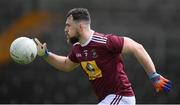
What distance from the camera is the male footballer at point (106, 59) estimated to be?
6855mm

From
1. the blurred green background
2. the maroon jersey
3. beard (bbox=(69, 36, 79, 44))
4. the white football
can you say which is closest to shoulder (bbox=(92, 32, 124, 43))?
the maroon jersey

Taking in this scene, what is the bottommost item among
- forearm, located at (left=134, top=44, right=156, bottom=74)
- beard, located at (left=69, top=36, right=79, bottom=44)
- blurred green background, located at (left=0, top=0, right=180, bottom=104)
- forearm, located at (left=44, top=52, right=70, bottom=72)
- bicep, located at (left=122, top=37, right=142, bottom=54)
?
blurred green background, located at (left=0, top=0, right=180, bottom=104)

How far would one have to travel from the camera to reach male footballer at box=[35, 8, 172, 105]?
6.86 m

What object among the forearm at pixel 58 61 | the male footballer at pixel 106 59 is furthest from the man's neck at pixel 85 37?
the forearm at pixel 58 61

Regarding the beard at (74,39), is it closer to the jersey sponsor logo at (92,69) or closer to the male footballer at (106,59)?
the male footballer at (106,59)

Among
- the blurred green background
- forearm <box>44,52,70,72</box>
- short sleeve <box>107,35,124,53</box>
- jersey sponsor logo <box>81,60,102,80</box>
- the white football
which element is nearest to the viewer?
short sleeve <box>107,35,124,53</box>

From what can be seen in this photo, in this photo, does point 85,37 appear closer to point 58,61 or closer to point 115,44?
point 115,44

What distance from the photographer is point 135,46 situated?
683 centimetres

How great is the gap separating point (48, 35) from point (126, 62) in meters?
1.38

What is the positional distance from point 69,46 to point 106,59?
4101 mm

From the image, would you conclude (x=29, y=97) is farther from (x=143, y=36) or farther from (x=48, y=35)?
(x=143, y=36)

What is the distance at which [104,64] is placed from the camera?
6.91 metres

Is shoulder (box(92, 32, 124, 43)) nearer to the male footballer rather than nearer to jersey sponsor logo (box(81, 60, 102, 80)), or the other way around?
the male footballer

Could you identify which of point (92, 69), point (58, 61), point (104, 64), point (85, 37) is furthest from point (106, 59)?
point (58, 61)
